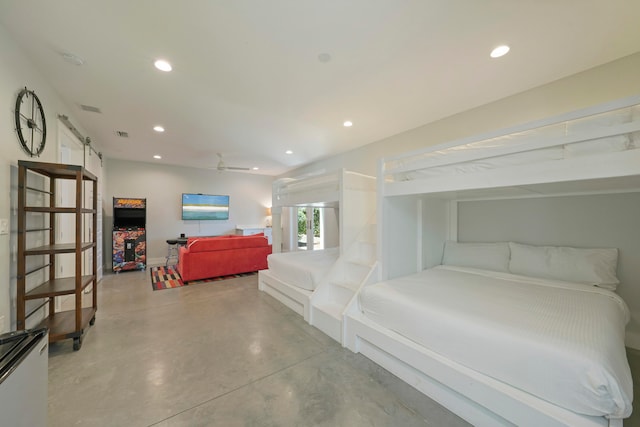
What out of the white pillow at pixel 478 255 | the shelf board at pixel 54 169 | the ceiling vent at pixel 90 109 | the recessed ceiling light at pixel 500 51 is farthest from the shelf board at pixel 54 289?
the recessed ceiling light at pixel 500 51

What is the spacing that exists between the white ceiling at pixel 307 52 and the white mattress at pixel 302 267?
2043 millimetres

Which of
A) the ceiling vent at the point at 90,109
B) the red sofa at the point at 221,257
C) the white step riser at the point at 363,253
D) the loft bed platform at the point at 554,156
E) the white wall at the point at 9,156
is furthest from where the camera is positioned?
the red sofa at the point at 221,257

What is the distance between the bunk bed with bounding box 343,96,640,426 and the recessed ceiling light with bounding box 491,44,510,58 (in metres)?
0.79

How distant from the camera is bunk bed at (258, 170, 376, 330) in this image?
2.87 meters

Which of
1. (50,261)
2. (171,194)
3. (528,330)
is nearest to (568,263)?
(528,330)

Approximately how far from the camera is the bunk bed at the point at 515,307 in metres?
1.12

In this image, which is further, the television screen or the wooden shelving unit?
the television screen

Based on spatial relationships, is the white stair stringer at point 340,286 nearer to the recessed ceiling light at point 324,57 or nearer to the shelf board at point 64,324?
the recessed ceiling light at point 324,57

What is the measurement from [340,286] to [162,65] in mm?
2824

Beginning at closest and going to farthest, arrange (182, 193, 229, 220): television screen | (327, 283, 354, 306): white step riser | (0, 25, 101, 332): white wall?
(0, 25, 101, 332): white wall
(327, 283, 354, 306): white step riser
(182, 193, 229, 220): television screen

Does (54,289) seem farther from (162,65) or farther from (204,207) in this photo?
(204,207)

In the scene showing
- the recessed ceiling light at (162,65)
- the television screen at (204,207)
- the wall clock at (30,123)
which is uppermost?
the recessed ceiling light at (162,65)

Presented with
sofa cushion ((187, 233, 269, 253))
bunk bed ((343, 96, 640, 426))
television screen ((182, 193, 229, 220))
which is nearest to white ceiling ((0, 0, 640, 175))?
bunk bed ((343, 96, 640, 426))

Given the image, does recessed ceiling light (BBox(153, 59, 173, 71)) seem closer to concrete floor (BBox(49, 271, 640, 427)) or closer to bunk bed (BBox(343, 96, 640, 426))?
bunk bed (BBox(343, 96, 640, 426))
